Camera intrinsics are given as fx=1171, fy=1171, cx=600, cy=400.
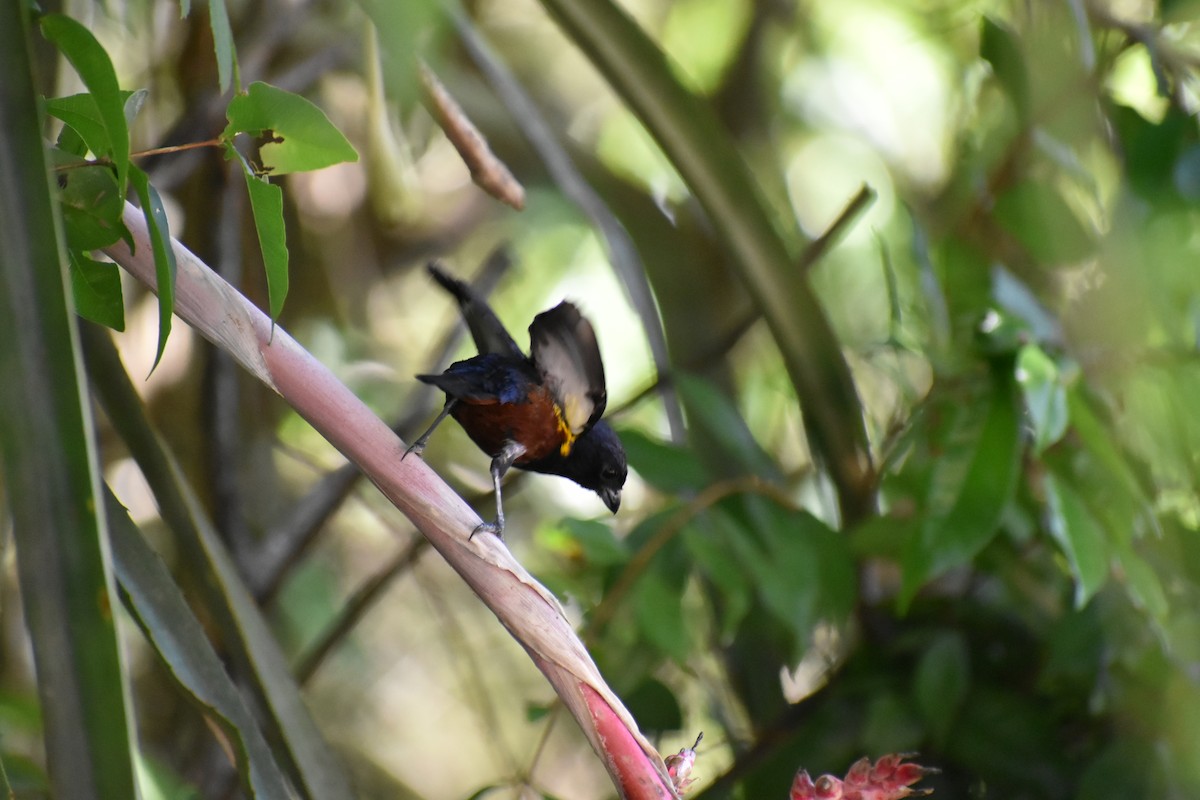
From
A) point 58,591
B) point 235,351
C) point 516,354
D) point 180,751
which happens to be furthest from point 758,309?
point 180,751

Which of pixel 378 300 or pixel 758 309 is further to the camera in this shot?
pixel 378 300

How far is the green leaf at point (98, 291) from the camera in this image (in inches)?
21.5

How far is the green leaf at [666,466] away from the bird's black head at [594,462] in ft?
0.26

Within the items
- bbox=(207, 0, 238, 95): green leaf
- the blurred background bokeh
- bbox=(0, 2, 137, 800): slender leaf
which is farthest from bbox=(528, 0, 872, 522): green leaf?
bbox=(0, 2, 137, 800): slender leaf

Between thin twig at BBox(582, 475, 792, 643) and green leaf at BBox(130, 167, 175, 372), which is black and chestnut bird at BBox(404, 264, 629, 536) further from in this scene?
green leaf at BBox(130, 167, 175, 372)

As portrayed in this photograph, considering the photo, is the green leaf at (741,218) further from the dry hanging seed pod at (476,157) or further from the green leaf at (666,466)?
the dry hanging seed pod at (476,157)

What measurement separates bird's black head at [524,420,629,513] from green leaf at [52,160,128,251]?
473 mm

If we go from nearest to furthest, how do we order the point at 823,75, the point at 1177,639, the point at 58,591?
the point at 58,591 < the point at 1177,639 < the point at 823,75

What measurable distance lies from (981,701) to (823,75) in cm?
121

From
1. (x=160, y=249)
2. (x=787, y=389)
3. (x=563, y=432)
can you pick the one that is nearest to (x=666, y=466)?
(x=563, y=432)

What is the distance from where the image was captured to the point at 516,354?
867mm

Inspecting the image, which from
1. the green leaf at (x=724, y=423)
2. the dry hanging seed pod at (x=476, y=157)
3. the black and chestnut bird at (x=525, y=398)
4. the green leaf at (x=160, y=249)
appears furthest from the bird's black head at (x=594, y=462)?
the green leaf at (x=160, y=249)

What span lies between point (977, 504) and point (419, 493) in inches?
18.7

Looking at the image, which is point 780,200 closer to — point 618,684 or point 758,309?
point 758,309
